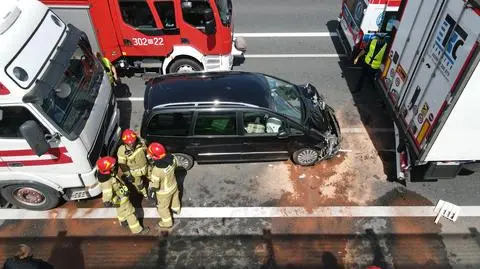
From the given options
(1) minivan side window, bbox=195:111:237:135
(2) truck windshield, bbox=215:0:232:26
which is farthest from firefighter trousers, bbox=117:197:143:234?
(2) truck windshield, bbox=215:0:232:26

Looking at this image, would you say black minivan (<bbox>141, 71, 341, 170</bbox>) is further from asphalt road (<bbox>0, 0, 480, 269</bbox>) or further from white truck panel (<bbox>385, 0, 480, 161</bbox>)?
white truck panel (<bbox>385, 0, 480, 161</bbox>)

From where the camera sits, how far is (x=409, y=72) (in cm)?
691

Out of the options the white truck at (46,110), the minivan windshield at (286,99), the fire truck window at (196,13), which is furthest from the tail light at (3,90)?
the fire truck window at (196,13)

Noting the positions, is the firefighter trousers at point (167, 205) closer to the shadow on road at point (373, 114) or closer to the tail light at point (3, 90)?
the tail light at point (3, 90)

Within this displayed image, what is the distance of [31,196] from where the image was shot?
668 centimetres

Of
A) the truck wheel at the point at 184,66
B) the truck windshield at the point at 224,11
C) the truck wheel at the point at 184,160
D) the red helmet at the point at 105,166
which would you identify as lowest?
the truck wheel at the point at 184,160

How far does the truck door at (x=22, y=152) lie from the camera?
5.52 m

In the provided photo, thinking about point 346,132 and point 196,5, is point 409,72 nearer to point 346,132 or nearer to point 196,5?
point 346,132

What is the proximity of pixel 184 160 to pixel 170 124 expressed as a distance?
92cm

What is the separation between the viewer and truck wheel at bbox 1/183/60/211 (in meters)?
6.39

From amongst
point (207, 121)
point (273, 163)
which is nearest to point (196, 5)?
point (207, 121)

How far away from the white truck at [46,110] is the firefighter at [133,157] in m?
0.48

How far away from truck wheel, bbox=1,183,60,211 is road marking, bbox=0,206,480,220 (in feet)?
0.66

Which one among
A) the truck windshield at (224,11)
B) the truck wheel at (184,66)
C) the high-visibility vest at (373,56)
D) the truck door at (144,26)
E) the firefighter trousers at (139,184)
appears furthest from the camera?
the truck wheel at (184,66)
